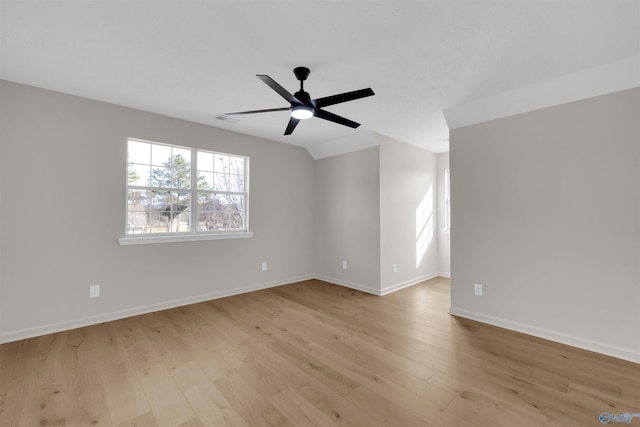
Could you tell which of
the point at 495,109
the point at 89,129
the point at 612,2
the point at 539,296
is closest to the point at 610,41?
the point at 612,2

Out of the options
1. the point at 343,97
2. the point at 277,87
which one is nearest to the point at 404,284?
the point at 343,97

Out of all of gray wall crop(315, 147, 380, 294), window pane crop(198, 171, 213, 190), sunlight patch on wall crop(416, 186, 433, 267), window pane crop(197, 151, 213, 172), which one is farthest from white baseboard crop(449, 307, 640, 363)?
window pane crop(197, 151, 213, 172)

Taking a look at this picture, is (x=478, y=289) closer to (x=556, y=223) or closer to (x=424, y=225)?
(x=556, y=223)

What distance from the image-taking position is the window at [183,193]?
139 inches

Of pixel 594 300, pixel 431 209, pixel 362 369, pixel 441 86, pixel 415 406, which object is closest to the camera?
pixel 415 406

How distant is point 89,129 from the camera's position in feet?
10.3

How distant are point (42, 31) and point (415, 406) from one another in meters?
3.68

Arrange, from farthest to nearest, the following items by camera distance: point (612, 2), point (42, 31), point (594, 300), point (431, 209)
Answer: point (431, 209) → point (594, 300) → point (42, 31) → point (612, 2)

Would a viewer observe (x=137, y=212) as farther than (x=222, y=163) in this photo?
No

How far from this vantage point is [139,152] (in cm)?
355

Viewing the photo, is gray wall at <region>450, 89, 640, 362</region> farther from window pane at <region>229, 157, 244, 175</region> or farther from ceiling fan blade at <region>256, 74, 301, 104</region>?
window pane at <region>229, 157, 244, 175</region>

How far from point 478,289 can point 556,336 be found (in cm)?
78

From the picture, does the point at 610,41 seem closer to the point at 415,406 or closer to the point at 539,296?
the point at 539,296

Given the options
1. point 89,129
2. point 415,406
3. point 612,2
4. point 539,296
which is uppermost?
point 612,2
